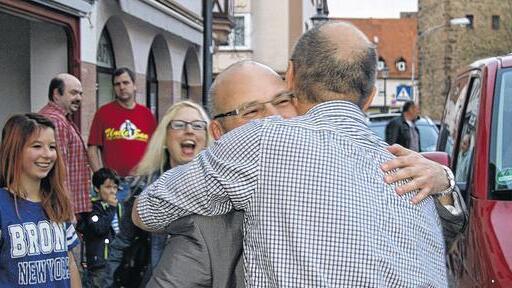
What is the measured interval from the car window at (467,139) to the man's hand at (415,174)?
88.7 inches

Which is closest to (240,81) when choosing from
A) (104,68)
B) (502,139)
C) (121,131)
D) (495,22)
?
(502,139)

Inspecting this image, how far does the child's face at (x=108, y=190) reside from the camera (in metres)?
7.38

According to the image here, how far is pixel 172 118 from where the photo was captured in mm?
4594

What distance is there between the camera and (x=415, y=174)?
2551 millimetres

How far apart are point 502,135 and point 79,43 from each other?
6912 mm

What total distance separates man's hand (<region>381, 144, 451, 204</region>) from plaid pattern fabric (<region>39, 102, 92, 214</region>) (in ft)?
15.8

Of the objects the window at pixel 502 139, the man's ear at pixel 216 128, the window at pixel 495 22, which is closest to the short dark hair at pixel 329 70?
the man's ear at pixel 216 128

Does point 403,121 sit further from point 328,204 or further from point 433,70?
point 433,70

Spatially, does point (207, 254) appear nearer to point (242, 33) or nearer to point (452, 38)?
point (242, 33)

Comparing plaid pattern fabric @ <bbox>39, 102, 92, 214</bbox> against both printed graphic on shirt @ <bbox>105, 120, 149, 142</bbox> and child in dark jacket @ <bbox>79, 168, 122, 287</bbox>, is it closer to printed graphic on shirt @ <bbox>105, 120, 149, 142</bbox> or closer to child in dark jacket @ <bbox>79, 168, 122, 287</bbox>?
child in dark jacket @ <bbox>79, 168, 122, 287</bbox>

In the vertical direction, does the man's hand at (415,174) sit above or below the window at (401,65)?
below

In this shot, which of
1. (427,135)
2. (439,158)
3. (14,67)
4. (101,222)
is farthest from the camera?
(427,135)

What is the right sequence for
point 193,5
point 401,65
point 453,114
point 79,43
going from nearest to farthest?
point 453,114, point 79,43, point 193,5, point 401,65

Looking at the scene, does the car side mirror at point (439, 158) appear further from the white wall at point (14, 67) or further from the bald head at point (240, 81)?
the white wall at point (14, 67)
